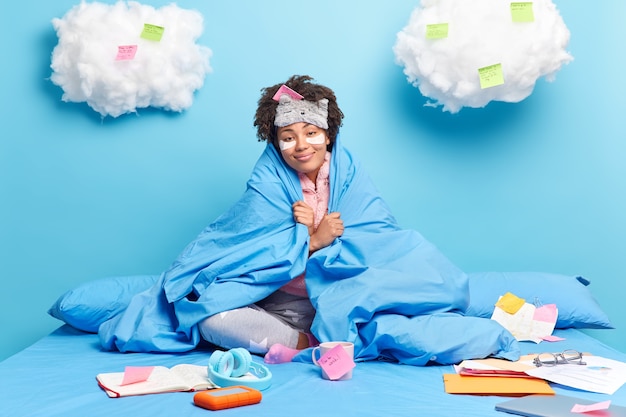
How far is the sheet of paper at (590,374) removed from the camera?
189cm

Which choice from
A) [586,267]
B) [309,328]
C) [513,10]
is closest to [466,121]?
[513,10]

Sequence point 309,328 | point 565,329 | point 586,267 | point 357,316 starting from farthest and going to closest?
point 586,267, point 565,329, point 309,328, point 357,316

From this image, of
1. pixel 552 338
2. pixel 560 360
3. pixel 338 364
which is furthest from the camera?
pixel 552 338

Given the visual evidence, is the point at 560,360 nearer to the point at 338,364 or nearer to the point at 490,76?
the point at 338,364

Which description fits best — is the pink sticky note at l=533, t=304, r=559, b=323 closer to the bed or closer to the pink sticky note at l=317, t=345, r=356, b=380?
the bed

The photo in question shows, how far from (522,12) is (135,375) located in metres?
1.87

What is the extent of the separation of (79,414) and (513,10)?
6.71 feet

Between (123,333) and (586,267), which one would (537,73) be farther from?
(123,333)

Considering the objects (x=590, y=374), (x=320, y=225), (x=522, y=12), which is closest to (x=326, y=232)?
(x=320, y=225)

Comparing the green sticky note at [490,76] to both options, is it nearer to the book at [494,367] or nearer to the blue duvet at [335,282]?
the blue duvet at [335,282]

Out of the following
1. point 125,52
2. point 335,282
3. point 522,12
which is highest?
point 522,12

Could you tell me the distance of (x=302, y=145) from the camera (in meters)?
2.55

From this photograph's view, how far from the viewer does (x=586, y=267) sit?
3.21m

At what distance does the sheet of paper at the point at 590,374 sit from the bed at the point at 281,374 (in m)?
0.02
